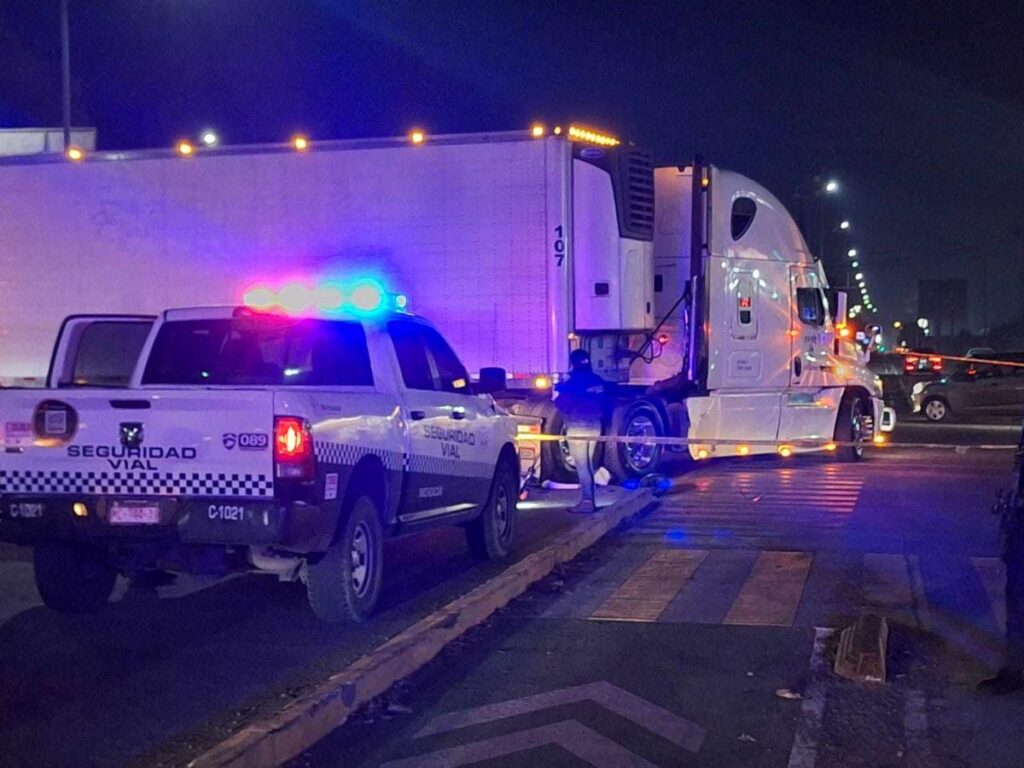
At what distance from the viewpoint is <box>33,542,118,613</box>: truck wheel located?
779 centimetres

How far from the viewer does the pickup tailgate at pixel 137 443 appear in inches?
271

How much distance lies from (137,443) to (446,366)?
3.04 m

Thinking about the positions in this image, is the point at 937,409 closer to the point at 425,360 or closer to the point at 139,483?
the point at 425,360

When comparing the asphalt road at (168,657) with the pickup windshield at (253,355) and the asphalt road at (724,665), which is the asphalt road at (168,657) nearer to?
the asphalt road at (724,665)

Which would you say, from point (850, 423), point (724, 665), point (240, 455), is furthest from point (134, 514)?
point (850, 423)

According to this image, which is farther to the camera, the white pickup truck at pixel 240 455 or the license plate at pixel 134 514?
the license plate at pixel 134 514

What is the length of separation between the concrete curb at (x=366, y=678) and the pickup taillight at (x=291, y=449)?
107 centimetres

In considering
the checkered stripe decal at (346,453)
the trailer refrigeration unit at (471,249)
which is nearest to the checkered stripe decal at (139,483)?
the checkered stripe decal at (346,453)

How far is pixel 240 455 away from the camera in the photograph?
6.90 meters

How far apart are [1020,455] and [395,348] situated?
4100mm

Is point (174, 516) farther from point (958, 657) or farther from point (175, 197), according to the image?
point (175, 197)

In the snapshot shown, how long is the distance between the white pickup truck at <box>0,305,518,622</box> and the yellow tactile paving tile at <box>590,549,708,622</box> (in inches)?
55.7

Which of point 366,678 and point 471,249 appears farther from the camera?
point 471,249

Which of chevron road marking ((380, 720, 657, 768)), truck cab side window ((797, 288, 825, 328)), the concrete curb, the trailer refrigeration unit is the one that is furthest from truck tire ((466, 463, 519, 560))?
truck cab side window ((797, 288, 825, 328))
